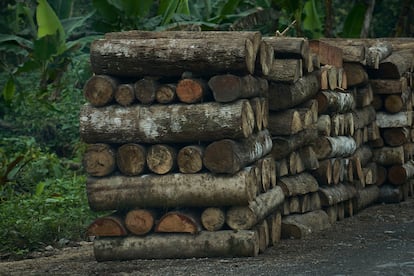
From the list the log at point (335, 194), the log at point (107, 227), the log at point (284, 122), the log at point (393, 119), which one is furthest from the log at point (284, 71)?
the log at point (393, 119)

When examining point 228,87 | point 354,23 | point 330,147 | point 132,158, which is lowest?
point 330,147

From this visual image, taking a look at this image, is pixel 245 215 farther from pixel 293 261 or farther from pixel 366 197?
pixel 366 197

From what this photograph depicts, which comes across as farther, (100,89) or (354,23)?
(354,23)

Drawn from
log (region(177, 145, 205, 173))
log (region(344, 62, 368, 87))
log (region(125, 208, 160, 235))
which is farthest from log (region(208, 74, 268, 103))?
log (region(344, 62, 368, 87))

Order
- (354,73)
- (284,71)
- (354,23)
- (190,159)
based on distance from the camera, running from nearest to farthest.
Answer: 1. (190,159)
2. (284,71)
3. (354,73)
4. (354,23)

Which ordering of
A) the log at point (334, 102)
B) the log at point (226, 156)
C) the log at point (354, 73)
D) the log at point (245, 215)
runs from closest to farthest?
1. the log at point (226, 156)
2. the log at point (245, 215)
3. the log at point (334, 102)
4. the log at point (354, 73)

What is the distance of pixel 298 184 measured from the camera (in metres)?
10.6

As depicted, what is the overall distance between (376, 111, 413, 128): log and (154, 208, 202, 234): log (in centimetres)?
519

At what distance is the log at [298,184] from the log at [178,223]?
1595mm

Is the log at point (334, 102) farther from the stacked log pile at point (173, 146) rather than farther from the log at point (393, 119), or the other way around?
the stacked log pile at point (173, 146)

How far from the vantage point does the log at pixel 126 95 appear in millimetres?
8984

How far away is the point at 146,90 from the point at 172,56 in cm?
35

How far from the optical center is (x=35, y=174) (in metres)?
13.6

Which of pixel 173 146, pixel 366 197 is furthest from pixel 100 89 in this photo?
pixel 366 197
